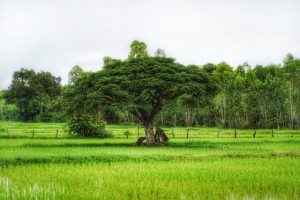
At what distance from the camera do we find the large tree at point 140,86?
2866 centimetres

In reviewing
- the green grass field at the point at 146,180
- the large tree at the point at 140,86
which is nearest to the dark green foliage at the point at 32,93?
the large tree at the point at 140,86

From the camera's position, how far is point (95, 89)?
29828 millimetres

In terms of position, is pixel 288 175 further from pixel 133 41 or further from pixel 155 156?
pixel 133 41

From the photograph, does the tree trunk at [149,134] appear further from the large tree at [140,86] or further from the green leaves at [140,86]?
the green leaves at [140,86]

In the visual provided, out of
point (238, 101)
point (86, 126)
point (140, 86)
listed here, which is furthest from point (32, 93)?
point (140, 86)

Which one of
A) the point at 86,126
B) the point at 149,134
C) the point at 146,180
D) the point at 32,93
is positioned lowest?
the point at 146,180

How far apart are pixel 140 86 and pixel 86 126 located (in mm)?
12414

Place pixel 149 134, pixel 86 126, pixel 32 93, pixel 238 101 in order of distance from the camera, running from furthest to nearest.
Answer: pixel 32 93, pixel 238 101, pixel 86 126, pixel 149 134

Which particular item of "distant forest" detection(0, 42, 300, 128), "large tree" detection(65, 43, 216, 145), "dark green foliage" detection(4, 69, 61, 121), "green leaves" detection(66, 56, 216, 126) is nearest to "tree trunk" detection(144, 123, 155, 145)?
"large tree" detection(65, 43, 216, 145)

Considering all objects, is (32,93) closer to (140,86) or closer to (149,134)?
(149,134)

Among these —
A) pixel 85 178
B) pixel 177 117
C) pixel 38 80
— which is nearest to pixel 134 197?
pixel 85 178

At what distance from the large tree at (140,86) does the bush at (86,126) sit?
301 inches

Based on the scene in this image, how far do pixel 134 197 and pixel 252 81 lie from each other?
60472 mm

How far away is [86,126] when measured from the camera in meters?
39.4
